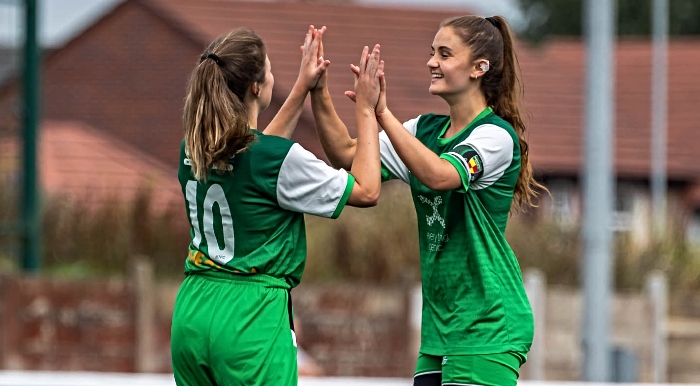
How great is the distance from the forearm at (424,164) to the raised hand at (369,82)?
136 mm

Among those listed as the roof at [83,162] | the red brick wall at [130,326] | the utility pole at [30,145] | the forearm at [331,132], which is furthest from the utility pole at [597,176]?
the roof at [83,162]

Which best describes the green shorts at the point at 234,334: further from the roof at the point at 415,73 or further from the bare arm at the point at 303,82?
the roof at the point at 415,73

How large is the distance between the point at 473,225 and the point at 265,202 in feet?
2.19

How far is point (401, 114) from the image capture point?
109 ft

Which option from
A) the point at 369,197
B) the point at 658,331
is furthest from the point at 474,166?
the point at 658,331

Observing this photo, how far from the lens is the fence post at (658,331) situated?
12.5 meters

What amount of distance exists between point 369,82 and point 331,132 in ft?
1.51

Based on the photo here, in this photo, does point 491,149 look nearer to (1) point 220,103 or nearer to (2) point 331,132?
(2) point 331,132

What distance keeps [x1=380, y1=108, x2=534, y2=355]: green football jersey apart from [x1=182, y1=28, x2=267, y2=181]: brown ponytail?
654 millimetres

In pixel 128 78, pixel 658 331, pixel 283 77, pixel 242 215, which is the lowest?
pixel 658 331

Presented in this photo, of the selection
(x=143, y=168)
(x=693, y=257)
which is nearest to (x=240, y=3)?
(x=143, y=168)

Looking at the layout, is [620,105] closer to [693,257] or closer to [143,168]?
[143,168]

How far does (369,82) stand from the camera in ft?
14.7

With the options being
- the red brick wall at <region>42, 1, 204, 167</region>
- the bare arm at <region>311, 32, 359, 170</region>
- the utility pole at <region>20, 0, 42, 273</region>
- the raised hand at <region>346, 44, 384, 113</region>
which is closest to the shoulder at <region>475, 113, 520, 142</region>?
the raised hand at <region>346, 44, 384, 113</region>
